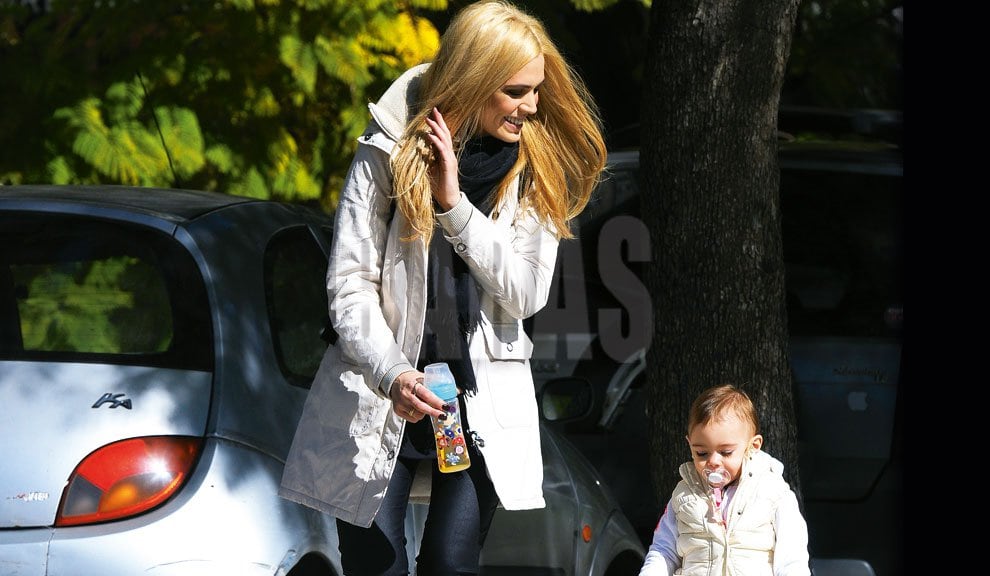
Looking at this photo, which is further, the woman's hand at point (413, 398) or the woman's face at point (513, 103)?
the woman's face at point (513, 103)

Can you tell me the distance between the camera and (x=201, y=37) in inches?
264

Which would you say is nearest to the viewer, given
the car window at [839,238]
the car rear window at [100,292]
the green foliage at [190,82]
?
the car rear window at [100,292]

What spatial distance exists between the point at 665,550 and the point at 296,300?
58.3 inches

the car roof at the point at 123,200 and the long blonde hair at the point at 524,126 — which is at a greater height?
the long blonde hair at the point at 524,126

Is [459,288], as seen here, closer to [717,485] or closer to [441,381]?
[441,381]

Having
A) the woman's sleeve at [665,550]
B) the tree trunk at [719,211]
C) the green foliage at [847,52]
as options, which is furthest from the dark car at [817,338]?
the green foliage at [847,52]

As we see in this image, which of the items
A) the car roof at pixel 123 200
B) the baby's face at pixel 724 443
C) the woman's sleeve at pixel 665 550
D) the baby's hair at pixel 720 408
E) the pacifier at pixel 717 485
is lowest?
the woman's sleeve at pixel 665 550

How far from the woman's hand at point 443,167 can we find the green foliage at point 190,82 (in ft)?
11.2

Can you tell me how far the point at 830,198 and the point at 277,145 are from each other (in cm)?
256

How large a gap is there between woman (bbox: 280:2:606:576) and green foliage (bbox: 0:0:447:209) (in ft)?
10.9

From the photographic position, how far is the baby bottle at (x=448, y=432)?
309cm

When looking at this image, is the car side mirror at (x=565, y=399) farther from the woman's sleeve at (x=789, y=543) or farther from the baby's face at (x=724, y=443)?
the woman's sleeve at (x=789, y=543)

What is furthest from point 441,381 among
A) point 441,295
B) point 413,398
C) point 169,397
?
point 169,397

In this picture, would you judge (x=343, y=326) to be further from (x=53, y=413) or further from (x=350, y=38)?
(x=350, y=38)
